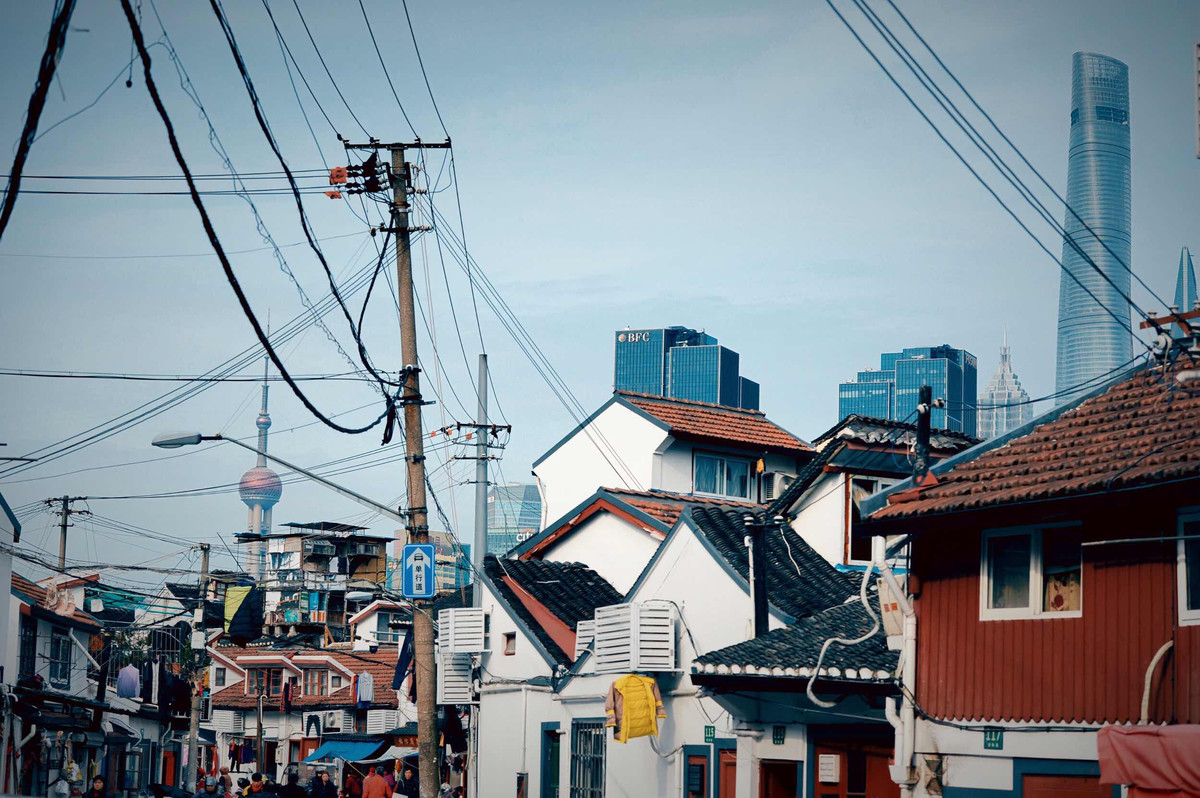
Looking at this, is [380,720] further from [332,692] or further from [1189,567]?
[1189,567]

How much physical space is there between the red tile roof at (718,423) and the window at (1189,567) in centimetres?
2539

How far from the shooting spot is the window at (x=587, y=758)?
27984mm


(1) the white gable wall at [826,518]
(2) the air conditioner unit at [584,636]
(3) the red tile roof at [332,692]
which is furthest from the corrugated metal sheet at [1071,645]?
(3) the red tile roof at [332,692]

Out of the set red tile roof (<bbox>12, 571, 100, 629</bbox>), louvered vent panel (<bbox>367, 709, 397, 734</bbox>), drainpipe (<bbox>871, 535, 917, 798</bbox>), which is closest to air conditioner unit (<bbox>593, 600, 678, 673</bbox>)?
drainpipe (<bbox>871, 535, 917, 798</bbox>)

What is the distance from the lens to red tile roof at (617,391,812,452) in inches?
1654

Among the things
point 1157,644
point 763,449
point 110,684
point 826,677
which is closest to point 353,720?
point 110,684

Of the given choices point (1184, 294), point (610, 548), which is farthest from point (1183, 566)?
point (1184, 294)

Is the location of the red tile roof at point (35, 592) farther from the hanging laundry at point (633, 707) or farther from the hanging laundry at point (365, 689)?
the hanging laundry at point (633, 707)

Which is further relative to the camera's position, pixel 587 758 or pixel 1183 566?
pixel 587 758

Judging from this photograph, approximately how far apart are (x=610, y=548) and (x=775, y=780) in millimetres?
12097

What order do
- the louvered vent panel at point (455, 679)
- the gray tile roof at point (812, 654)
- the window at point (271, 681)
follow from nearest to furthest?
the gray tile roof at point (812, 654), the louvered vent panel at point (455, 679), the window at point (271, 681)

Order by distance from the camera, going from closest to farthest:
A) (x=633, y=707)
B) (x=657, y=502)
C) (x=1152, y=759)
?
(x=1152, y=759)
(x=633, y=707)
(x=657, y=502)

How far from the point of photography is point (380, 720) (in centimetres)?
7381

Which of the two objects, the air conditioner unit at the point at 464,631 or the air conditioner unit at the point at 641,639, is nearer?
the air conditioner unit at the point at 641,639
